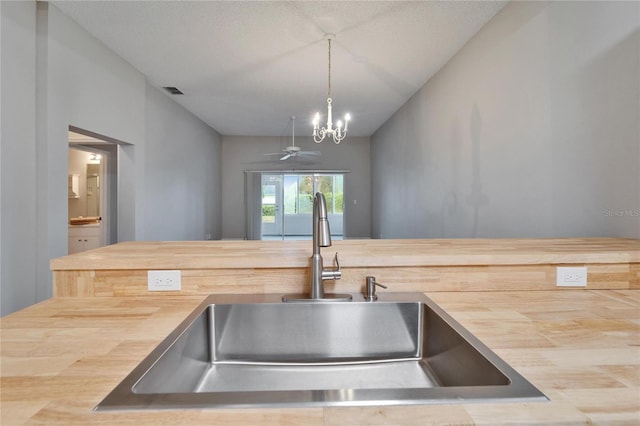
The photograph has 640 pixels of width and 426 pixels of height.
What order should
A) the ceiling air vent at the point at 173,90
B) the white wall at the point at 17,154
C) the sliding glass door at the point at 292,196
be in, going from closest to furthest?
the white wall at the point at 17,154 → the ceiling air vent at the point at 173,90 → the sliding glass door at the point at 292,196

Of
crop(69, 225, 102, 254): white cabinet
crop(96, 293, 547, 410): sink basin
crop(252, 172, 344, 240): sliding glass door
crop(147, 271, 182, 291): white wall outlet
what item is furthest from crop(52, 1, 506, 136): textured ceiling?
crop(252, 172, 344, 240): sliding glass door

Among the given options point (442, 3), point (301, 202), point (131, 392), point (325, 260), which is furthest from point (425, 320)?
point (301, 202)

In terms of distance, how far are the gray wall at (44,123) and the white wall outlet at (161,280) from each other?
2.29 metres

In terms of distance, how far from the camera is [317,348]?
1024 mm

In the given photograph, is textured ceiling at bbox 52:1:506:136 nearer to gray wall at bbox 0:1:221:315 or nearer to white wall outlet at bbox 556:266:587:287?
gray wall at bbox 0:1:221:315

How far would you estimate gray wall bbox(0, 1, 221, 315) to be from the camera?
2619 millimetres

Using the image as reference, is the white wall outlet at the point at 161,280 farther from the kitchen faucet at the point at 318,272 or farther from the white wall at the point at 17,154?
the white wall at the point at 17,154

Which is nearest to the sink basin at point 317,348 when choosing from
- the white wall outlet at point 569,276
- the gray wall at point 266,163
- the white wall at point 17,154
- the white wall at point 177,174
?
the white wall outlet at point 569,276

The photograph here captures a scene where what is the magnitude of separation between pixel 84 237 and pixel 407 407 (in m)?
5.47

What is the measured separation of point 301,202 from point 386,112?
156 inches

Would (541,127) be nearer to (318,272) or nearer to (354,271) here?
(354,271)

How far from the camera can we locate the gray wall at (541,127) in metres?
1.93

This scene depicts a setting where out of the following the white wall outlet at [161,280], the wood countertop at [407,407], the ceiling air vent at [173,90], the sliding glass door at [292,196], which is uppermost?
the ceiling air vent at [173,90]

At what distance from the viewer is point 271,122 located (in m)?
7.36
